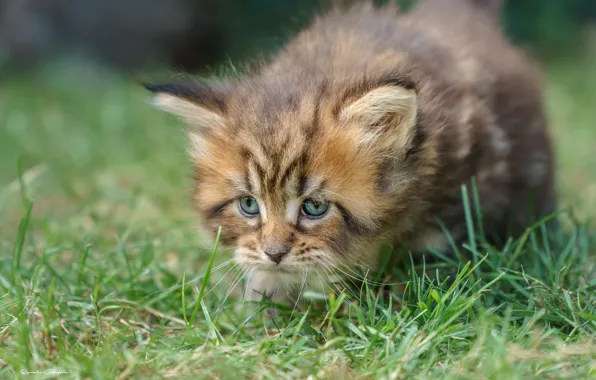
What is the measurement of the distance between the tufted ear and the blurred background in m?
2.03

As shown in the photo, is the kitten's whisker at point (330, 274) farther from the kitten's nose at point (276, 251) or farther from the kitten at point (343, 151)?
the kitten's nose at point (276, 251)

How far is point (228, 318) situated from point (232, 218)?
1.35 ft

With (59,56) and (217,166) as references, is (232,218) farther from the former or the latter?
(59,56)

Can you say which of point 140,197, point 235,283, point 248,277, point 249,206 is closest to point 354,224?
point 249,206

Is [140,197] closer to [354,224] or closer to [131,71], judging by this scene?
[354,224]

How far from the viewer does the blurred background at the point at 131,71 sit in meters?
5.86

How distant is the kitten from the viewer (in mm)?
2916

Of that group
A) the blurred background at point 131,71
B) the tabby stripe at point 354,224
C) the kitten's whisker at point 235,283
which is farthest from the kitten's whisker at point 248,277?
the blurred background at point 131,71

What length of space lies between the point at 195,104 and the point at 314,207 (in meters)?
0.67

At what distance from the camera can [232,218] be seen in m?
3.12

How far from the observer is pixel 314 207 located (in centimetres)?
294

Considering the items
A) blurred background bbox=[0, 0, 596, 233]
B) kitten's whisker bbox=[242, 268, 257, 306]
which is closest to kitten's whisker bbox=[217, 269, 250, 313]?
kitten's whisker bbox=[242, 268, 257, 306]

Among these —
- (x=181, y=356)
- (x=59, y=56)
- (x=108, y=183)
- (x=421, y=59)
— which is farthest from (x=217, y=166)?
(x=59, y=56)

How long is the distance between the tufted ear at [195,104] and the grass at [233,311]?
1.21 ft
